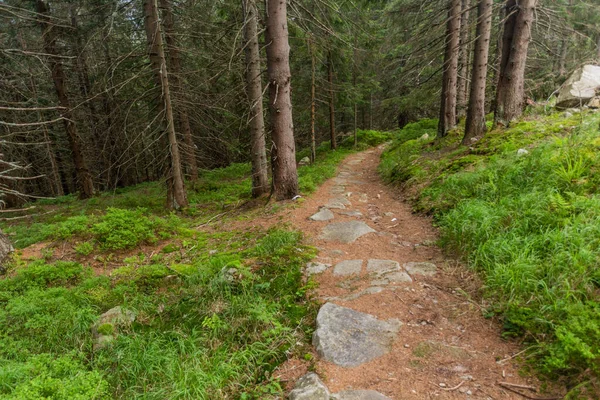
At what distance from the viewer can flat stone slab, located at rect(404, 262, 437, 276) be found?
151 inches

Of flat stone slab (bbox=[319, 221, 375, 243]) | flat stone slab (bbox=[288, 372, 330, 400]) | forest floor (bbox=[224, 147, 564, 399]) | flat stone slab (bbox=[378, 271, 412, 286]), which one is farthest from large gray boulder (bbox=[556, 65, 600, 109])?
flat stone slab (bbox=[288, 372, 330, 400])

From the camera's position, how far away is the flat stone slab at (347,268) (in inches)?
157

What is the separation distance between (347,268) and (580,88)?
10.0 m

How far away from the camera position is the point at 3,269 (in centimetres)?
486

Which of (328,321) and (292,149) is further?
(292,149)

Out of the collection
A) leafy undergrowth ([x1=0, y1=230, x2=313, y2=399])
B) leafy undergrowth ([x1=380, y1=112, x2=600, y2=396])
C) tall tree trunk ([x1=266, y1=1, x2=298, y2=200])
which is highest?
tall tree trunk ([x1=266, y1=1, x2=298, y2=200])

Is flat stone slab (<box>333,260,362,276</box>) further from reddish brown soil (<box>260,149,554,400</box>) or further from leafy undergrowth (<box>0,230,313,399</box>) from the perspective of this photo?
leafy undergrowth (<box>0,230,313,399</box>)

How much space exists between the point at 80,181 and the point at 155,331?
44.5 ft

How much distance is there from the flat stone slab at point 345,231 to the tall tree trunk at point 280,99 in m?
1.79

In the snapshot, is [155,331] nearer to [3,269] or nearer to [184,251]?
[184,251]

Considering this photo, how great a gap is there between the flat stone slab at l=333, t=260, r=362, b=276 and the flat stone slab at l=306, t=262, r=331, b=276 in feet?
0.48

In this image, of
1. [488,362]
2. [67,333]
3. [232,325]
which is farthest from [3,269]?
[488,362]

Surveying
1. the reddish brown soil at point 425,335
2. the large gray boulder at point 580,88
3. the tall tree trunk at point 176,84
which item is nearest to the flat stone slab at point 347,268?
the reddish brown soil at point 425,335

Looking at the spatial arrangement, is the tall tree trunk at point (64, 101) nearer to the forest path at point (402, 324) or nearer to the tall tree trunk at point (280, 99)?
the tall tree trunk at point (280, 99)
